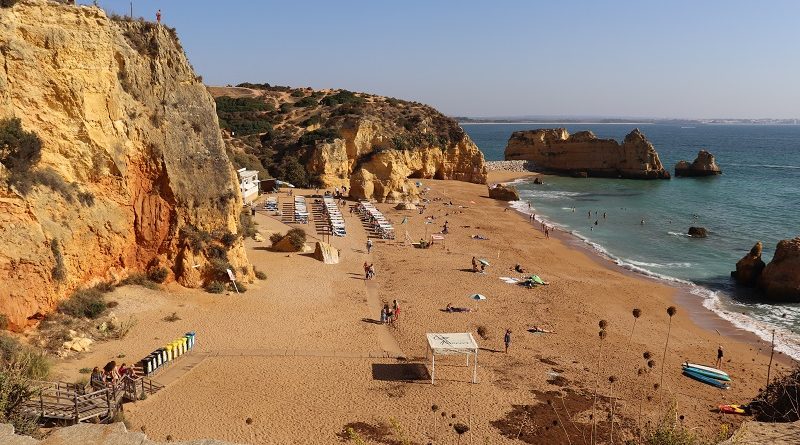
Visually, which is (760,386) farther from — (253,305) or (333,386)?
(253,305)

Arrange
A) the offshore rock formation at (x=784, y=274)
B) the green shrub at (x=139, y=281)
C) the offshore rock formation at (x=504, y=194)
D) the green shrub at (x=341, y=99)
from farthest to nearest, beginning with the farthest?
the green shrub at (x=341, y=99), the offshore rock formation at (x=504, y=194), the offshore rock formation at (x=784, y=274), the green shrub at (x=139, y=281)

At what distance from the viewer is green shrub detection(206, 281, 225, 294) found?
20.8 m

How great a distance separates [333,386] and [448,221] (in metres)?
28.4

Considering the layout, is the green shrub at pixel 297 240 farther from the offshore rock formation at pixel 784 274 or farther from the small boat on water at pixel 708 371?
the offshore rock formation at pixel 784 274

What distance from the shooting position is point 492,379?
16.2 m

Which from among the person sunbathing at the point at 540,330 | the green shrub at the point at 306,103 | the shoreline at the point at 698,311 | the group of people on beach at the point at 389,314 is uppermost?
the green shrub at the point at 306,103

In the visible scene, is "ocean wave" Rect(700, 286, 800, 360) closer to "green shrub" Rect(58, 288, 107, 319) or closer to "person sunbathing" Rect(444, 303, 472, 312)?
"person sunbathing" Rect(444, 303, 472, 312)

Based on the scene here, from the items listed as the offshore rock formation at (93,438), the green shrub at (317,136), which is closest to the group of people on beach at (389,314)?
the offshore rock formation at (93,438)

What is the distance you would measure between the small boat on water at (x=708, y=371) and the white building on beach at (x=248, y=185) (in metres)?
30.8

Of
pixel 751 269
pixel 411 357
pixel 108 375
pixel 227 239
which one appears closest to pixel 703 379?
pixel 411 357

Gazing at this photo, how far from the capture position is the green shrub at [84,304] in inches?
634

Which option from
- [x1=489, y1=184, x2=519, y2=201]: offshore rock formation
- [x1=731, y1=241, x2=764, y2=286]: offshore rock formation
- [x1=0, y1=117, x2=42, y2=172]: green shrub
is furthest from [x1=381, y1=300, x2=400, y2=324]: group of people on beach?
[x1=489, y1=184, x2=519, y2=201]: offshore rock formation

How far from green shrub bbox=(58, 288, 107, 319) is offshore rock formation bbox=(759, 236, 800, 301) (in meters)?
29.2

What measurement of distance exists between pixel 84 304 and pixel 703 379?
19.7 meters
